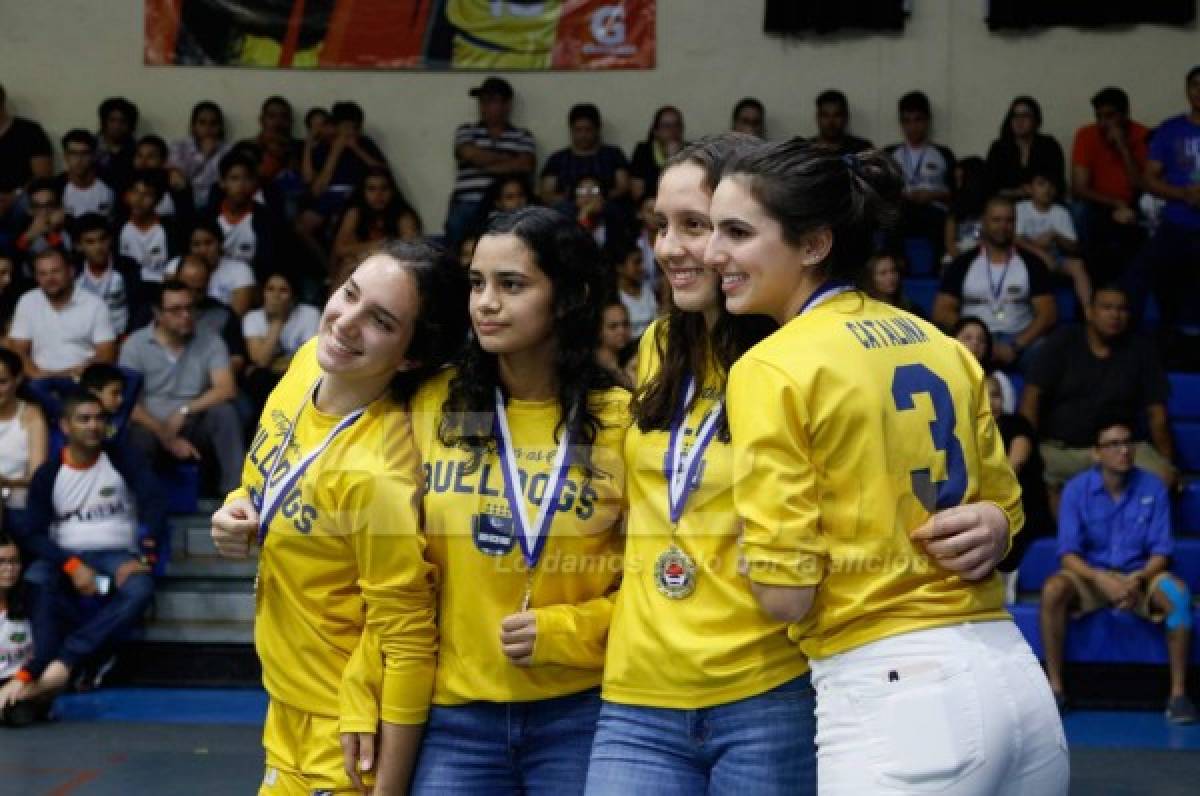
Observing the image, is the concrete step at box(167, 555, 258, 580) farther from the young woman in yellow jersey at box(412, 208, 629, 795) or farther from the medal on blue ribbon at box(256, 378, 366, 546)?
the young woman in yellow jersey at box(412, 208, 629, 795)

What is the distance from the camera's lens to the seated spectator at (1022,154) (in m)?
11.8

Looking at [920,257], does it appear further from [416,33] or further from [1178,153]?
[416,33]

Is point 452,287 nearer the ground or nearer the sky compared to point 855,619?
nearer the sky

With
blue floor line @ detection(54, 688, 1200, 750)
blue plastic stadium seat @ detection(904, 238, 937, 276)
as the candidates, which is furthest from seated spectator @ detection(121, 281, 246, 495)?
blue plastic stadium seat @ detection(904, 238, 937, 276)

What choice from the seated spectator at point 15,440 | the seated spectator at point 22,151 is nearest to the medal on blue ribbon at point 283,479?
the seated spectator at point 15,440

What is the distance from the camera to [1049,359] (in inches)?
375

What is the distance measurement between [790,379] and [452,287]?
98cm

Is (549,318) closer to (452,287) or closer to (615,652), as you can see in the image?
(452,287)

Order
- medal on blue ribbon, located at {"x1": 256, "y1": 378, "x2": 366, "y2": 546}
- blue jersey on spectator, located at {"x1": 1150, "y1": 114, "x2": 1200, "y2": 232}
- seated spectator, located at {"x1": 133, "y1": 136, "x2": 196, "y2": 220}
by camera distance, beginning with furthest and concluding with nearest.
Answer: seated spectator, located at {"x1": 133, "y1": 136, "x2": 196, "y2": 220}
blue jersey on spectator, located at {"x1": 1150, "y1": 114, "x2": 1200, "y2": 232}
medal on blue ribbon, located at {"x1": 256, "y1": 378, "x2": 366, "y2": 546}

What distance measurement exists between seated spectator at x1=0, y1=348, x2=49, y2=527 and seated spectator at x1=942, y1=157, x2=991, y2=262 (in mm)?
5927

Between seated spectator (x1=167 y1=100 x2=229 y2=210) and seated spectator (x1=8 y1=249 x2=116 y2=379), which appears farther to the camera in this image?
seated spectator (x1=167 y1=100 x2=229 y2=210)

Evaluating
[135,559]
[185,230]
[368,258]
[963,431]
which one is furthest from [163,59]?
[963,431]

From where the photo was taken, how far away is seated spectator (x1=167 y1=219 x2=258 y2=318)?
1105 cm

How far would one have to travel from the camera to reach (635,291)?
10617 millimetres
